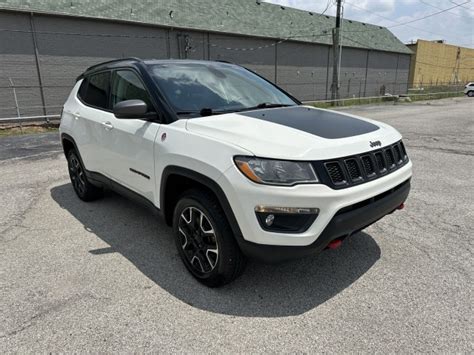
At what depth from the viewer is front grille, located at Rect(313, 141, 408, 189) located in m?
2.37

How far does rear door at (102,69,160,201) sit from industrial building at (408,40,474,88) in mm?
49630

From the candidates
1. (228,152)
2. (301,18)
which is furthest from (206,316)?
(301,18)

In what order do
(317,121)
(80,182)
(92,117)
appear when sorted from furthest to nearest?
(80,182)
(92,117)
(317,121)

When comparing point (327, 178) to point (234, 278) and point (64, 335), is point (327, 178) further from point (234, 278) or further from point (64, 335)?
point (64, 335)

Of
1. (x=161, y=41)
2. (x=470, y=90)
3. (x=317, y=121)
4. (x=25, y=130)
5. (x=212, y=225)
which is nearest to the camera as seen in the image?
(x=212, y=225)

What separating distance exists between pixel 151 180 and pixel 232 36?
2277 cm

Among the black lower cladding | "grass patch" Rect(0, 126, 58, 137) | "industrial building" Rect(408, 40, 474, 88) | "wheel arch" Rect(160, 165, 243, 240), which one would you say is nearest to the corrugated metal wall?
A: "grass patch" Rect(0, 126, 58, 137)

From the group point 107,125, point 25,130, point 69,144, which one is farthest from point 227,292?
point 25,130

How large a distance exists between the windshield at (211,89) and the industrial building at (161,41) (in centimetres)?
1411

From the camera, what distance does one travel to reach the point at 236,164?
2.39 m

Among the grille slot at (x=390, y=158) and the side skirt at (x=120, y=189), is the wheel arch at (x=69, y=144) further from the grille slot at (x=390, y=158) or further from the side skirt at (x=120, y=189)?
the grille slot at (x=390, y=158)

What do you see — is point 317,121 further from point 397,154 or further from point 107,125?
point 107,125

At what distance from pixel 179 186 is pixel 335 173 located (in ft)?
4.49

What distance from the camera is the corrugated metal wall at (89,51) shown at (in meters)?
15.5
